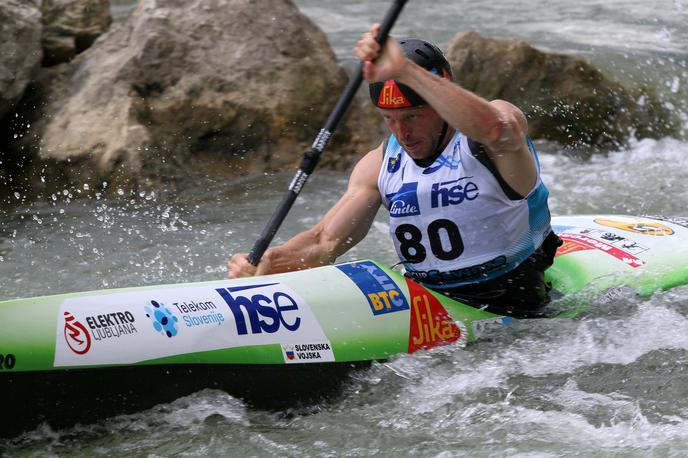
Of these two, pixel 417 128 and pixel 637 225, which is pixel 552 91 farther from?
pixel 417 128

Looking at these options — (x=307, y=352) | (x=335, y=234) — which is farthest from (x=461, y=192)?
(x=307, y=352)

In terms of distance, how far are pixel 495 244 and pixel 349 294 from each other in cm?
59

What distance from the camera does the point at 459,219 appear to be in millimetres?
3625

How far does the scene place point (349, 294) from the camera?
3531mm

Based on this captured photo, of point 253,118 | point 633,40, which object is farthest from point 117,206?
point 633,40

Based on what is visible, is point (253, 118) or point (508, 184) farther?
point (253, 118)

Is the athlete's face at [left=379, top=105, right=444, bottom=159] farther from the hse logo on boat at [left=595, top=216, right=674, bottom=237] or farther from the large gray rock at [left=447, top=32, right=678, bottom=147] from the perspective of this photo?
the large gray rock at [left=447, top=32, right=678, bottom=147]

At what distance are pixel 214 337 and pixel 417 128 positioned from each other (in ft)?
3.51

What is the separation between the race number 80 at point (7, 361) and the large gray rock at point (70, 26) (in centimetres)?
501

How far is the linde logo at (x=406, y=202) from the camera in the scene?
12.1 feet

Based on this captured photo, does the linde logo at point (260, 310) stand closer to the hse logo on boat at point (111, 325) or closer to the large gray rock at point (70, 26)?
the hse logo on boat at point (111, 325)

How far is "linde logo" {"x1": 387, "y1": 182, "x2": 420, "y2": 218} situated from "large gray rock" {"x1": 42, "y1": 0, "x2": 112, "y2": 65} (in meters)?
4.73

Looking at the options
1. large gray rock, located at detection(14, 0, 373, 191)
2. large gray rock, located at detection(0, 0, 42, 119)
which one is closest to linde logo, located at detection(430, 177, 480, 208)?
large gray rock, located at detection(14, 0, 373, 191)

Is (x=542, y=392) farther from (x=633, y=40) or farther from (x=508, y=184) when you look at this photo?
(x=633, y=40)
